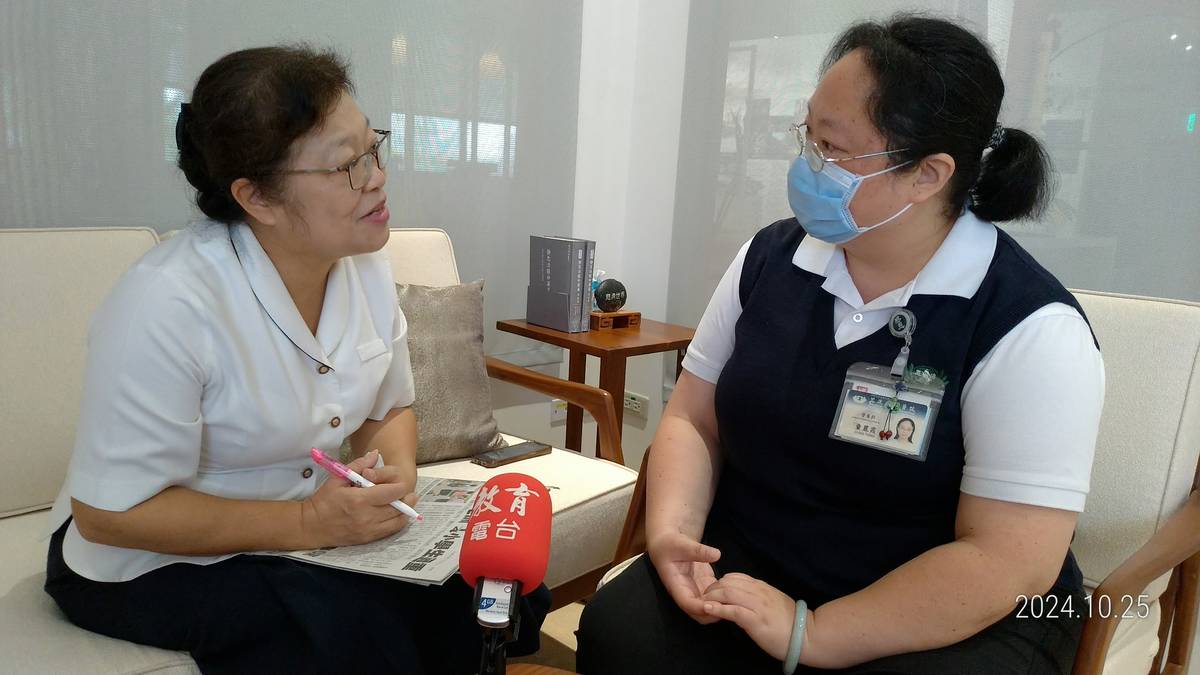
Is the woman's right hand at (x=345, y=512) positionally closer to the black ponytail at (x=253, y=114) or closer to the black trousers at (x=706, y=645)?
the black trousers at (x=706, y=645)

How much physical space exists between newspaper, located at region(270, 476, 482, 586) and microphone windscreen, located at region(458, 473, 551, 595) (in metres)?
0.28

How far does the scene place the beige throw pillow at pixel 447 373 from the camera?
1973 millimetres

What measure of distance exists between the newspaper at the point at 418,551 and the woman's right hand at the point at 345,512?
19mm

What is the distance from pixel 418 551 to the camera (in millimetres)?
1294

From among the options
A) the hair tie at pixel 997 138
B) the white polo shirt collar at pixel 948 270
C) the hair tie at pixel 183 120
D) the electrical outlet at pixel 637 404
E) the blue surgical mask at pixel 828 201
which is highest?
the hair tie at pixel 997 138

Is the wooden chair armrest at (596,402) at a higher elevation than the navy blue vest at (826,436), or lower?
lower

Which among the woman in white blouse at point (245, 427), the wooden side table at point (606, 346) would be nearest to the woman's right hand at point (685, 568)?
the woman in white blouse at point (245, 427)

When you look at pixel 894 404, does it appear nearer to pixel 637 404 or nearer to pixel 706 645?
pixel 706 645

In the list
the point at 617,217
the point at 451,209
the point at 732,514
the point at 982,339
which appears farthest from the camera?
the point at 617,217

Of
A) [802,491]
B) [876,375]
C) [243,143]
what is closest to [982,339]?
[876,375]

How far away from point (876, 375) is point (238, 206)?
1.00 metres

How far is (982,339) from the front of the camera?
46.0 inches

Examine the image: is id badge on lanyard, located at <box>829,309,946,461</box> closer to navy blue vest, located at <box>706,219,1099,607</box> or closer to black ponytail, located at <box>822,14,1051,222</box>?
navy blue vest, located at <box>706,219,1099,607</box>

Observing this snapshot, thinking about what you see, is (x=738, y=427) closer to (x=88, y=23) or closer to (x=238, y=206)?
(x=238, y=206)
